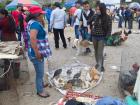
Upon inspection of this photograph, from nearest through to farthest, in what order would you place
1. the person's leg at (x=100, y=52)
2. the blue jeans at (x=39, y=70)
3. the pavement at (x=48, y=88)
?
the blue jeans at (x=39, y=70), the pavement at (x=48, y=88), the person's leg at (x=100, y=52)

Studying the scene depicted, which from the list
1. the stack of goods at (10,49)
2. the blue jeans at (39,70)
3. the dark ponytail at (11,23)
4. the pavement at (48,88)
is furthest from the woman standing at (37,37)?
the dark ponytail at (11,23)

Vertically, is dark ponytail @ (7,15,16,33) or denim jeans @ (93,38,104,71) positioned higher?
dark ponytail @ (7,15,16,33)

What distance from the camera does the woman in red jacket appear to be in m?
9.29

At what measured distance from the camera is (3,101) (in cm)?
707

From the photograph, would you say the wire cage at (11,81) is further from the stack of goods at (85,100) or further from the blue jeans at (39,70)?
the stack of goods at (85,100)

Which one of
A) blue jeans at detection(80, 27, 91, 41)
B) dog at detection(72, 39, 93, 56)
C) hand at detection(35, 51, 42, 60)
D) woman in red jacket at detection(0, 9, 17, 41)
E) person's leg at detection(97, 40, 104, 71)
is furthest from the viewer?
blue jeans at detection(80, 27, 91, 41)

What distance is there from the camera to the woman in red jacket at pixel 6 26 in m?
9.29

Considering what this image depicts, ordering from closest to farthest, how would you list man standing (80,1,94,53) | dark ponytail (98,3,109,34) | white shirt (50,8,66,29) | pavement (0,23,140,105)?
1. pavement (0,23,140,105)
2. dark ponytail (98,3,109,34)
3. man standing (80,1,94,53)
4. white shirt (50,8,66,29)

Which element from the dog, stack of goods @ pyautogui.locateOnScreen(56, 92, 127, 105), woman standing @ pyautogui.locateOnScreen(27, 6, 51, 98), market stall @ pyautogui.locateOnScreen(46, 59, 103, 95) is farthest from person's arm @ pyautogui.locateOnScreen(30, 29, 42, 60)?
the dog

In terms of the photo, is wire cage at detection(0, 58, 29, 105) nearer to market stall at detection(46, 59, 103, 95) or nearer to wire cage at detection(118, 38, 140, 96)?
market stall at detection(46, 59, 103, 95)

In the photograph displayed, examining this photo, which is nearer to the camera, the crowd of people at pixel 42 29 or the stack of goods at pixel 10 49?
the crowd of people at pixel 42 29

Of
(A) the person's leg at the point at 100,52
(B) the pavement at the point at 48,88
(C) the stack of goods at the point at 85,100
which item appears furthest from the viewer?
(A) the person's leg at the point at 100,52

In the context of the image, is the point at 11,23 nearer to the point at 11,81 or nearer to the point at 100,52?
the point at 11,81

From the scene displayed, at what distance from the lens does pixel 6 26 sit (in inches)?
370
